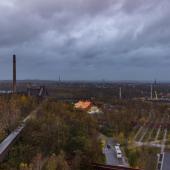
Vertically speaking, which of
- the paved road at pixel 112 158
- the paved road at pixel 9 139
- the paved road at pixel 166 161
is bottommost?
the paved road at pixel 166 161

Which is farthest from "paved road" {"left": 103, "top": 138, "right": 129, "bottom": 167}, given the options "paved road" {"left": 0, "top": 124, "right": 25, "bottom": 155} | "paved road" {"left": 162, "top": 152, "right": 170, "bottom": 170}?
"paved road" {"left": 0, "top": 124, "right": 25, "bottom": 155}

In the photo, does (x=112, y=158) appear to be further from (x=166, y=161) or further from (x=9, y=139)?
(x=9, y=139)

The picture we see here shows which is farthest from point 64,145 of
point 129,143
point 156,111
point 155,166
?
point 156,111

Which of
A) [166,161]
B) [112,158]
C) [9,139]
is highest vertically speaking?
[9,139]

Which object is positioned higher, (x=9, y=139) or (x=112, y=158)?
(x=9, y=139)

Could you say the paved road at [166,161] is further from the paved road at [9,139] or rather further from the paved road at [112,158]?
the paved road at [9,139]

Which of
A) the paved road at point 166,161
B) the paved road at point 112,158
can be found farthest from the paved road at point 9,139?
the paved road at point 166,161

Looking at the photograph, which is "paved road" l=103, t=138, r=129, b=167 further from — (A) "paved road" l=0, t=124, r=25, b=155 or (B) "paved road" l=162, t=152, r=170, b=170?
A: (A) "paved road" l=0, t=124, r=25, b=155

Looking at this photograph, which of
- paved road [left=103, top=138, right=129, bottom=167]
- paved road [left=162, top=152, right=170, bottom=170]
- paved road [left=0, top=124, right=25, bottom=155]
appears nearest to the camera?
paved road [left=0, top=124, right=25, bottom=155]

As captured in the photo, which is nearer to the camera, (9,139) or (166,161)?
(9,139)

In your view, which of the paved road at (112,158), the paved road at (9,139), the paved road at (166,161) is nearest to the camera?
the paved road at (9,139)

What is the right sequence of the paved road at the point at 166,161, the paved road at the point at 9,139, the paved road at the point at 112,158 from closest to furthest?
the paved road at the point at 9,139 < the paved road at the point at 112,158 < the paved road at the point at 166,161

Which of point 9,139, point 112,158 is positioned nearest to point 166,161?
point 112,158
